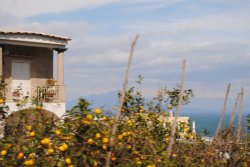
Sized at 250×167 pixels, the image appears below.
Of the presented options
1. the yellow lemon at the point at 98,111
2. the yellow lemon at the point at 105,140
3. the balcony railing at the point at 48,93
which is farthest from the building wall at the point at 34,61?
the yellow lemon at the point at 105,140

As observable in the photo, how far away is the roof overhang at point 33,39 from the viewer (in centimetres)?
1852

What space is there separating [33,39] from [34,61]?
68.7 inches

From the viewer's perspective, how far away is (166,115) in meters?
8.71

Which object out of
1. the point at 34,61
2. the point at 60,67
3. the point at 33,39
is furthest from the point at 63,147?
the point at 34,61

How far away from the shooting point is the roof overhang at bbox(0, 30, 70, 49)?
18.5m

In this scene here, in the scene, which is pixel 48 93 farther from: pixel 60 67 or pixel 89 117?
pixel 89 117

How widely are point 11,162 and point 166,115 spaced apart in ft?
13.1

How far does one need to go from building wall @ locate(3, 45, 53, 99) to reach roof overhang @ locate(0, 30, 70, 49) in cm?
113

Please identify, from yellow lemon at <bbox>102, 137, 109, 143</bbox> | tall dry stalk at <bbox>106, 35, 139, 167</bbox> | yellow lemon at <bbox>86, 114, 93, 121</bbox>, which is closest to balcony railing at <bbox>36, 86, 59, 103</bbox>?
tall dry stalk at <bbox>106, 35, 139, 167</bbox>

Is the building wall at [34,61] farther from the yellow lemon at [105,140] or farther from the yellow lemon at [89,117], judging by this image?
the yellow lemon at [105,140]

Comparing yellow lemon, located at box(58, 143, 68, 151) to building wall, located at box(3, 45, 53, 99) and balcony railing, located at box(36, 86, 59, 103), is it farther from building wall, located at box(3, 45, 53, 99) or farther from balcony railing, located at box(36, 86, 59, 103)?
building wall, located at box(3, 45, 53, 99)

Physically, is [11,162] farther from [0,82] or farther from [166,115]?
[166,115]

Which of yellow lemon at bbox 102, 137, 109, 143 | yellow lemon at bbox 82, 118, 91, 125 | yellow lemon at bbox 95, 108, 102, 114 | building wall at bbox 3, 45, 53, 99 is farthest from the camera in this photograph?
building wall at bbox 3, 45, 53, 99

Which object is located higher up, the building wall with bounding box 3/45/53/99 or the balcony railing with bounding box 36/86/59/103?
the building wall with bounding box 3/45/53/99
